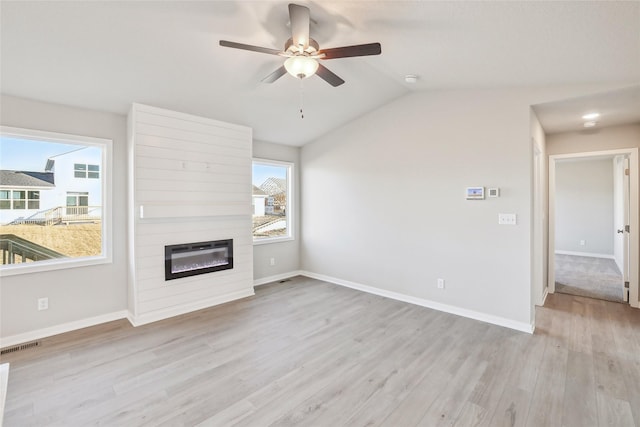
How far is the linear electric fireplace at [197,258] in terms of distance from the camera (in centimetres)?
382

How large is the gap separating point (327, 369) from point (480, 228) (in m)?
2.51

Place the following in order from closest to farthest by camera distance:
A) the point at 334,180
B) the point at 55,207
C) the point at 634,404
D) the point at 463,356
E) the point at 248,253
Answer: the point at 634,404 < the point at 463,356 < the point at 55,207 < the point at 248,253 < the point at 334,180

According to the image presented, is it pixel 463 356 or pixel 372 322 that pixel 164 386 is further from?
pixel 463 356

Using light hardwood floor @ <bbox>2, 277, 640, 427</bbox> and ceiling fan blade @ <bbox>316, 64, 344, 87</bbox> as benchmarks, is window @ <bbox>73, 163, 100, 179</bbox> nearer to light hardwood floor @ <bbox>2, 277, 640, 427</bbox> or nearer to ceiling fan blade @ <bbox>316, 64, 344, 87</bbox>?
light hardwood floor @ <bbox>2, 277, 640, 427</bbox>

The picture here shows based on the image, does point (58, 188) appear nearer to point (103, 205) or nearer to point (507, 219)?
point (103, 205)

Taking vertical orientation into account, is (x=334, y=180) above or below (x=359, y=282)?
above

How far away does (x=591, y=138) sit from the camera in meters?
4.36

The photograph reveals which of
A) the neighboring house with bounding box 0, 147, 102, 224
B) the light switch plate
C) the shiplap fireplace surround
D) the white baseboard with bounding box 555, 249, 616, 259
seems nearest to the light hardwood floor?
the shiplap fireplace surround

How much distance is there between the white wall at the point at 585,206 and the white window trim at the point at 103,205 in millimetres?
9227

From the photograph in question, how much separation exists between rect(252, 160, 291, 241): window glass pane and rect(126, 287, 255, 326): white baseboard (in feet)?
3.63

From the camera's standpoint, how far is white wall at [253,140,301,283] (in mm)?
5246

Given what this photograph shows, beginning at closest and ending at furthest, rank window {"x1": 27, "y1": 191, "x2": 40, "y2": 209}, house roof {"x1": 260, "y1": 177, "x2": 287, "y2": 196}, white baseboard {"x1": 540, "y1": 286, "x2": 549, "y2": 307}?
window {"x1": 27, "y1": 191, "x2": 40, "y2": 209} < white baseboard {"x1": 540, "y1": 286, "x2": 549, "y2": 307} < house roof {"x1": 260, "y1": 177, "x2": 287, "y2": 196}

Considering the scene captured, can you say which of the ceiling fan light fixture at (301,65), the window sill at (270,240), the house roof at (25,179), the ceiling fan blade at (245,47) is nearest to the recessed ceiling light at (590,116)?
the ceiling fan light fixture at (301,65)

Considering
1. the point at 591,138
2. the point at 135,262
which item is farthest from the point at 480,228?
the point at 135,262
